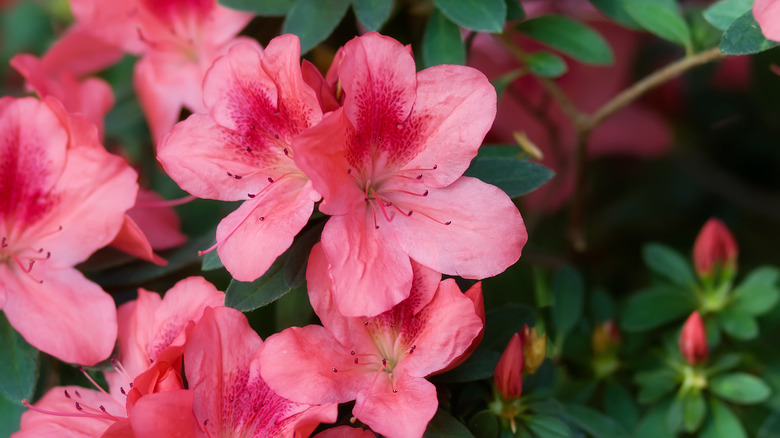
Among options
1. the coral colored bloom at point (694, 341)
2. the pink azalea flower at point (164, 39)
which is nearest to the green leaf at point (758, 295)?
the coral colored bloom at point (694, 341)

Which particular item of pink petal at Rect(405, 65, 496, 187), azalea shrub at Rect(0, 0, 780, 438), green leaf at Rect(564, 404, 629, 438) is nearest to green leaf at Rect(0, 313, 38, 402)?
azalea shrub at Rect(0, 0, 780, 438)

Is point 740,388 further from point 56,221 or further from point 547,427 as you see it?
point 56,221

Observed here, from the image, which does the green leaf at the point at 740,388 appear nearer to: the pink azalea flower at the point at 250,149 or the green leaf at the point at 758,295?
the green leaf at the point at 758,295

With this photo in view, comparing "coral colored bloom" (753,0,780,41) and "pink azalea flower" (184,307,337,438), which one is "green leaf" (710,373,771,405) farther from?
"pink azalea flower" (184,307,337,438)

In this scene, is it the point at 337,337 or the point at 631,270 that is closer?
the point at 337,337

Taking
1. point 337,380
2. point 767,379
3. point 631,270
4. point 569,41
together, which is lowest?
point 631,270

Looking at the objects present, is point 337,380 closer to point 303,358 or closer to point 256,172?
point 303,358

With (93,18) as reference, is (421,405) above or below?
below

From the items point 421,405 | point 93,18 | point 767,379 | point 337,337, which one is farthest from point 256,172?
point 767,379

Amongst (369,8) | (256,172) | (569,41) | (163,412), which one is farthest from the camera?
(569,41)
